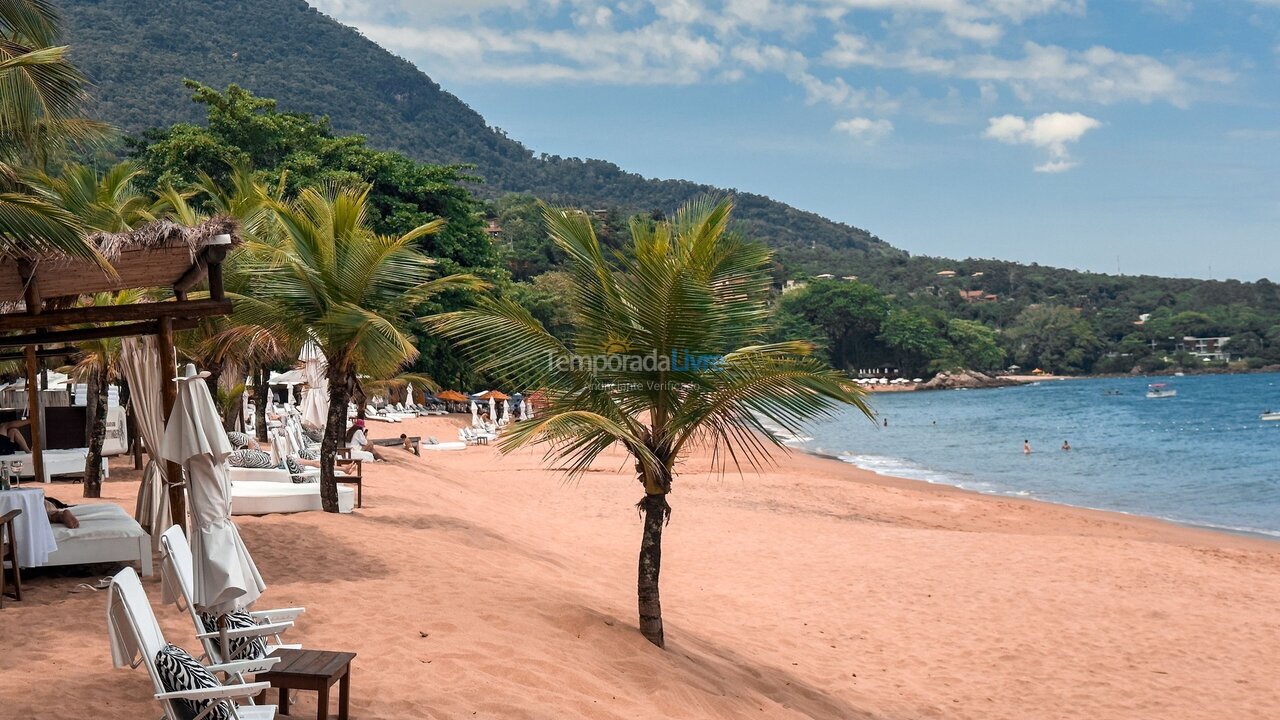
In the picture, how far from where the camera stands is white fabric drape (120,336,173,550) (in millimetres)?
8609

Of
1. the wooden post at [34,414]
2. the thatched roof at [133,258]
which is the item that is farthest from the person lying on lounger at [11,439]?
the thatched roof at [133,258]

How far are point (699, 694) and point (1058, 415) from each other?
58.3 m

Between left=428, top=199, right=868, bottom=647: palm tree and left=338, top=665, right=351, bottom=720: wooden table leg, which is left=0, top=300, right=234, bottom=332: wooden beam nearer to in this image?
left=428, top=199, right=868, bottom=647: palm tree

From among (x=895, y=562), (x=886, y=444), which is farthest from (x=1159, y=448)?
(x=895, y=562)

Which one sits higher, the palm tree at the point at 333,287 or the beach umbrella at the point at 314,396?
the palm tree at the point at 333,287

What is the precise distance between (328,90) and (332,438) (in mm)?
118786

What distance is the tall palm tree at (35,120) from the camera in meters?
6.04

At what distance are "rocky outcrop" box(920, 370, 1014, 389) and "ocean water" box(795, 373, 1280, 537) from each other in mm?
21863

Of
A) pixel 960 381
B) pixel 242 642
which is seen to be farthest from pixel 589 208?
pixel 960 381

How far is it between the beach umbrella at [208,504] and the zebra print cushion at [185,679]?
1.01 meters

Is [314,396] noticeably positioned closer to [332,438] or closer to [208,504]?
[332,438]

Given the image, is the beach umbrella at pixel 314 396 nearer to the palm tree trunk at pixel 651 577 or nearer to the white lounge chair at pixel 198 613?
the palm tree trunk at pixel 651 577

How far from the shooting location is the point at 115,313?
7.55 meters

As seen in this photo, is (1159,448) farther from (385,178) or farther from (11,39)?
(11,39)
